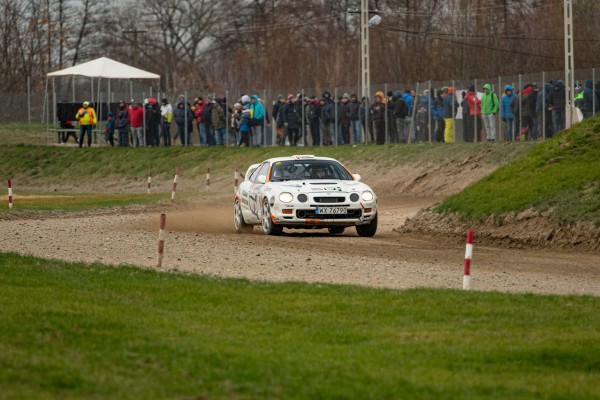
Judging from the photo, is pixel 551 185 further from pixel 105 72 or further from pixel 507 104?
pixel 105 72

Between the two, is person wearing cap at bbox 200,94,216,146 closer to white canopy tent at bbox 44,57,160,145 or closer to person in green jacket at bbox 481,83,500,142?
white canopy tent at bbox 44,57,160,145

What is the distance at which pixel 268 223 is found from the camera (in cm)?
2556

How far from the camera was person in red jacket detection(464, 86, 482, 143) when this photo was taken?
4178 cm

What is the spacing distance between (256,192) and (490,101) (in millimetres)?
16480

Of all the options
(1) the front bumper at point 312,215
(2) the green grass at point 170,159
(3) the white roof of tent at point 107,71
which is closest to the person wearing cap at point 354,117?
(2) the green grass at point 170,159

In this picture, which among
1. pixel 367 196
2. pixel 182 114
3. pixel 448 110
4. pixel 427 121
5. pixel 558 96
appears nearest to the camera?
pixel 367 196

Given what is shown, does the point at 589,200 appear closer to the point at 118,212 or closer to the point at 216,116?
the point at 118,212

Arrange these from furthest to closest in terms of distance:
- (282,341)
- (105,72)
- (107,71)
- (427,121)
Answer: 1. (107,71)
2. (105,72)
3. (427,121)
4. (282,341)

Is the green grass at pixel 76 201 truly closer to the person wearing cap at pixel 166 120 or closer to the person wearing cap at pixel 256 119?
the person wearing cap at pixel 256 119

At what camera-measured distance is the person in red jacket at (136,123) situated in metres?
55.7

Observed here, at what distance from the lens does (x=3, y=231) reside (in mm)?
27047

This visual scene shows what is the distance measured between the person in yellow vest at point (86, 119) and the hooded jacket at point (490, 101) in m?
21.9

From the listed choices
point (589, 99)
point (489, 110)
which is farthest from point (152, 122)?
point (589, 99)

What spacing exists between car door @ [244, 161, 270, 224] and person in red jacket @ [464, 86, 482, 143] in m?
16.0
